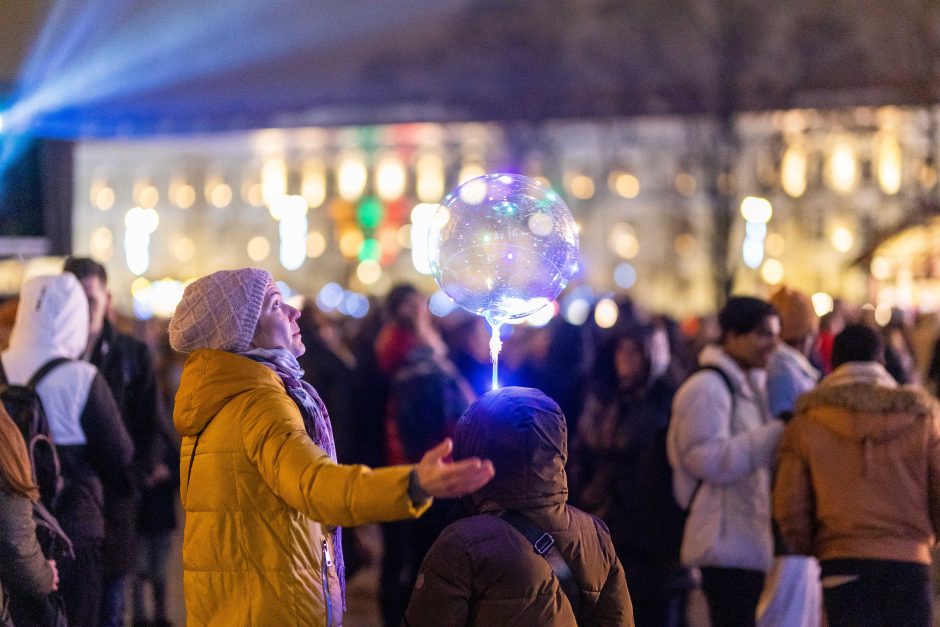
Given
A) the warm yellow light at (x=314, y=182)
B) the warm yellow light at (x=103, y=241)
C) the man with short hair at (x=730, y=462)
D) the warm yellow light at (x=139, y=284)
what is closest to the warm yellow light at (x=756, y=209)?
the man with short hair at (x=730, y=462)

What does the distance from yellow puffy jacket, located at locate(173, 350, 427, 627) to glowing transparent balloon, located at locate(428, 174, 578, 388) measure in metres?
0.76

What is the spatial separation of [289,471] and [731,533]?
312 cm

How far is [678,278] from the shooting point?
8431 cm

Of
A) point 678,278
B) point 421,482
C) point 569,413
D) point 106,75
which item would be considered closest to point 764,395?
point 569,413

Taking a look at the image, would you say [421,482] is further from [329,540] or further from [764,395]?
[764,395]

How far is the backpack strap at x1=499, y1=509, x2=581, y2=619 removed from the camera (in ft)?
10.4

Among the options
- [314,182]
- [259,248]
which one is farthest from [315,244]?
[314,182]

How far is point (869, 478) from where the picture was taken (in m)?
4.73

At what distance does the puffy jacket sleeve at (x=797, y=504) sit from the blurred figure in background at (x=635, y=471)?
1.17m

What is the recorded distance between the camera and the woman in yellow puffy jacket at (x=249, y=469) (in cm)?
323

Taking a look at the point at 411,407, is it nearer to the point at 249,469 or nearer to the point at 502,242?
the point at 502,242

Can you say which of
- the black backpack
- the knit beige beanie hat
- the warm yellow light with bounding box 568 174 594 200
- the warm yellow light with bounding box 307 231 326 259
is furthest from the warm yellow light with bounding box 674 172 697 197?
the knit beige beanie hat

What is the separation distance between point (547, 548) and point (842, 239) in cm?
8422

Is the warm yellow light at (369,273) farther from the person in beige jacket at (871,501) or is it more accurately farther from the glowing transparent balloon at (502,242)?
the glowing transparent balloon at (502,242)
